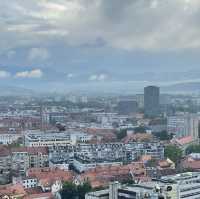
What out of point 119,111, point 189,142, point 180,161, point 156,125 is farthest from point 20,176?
point 119,111

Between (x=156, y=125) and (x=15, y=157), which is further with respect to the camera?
(x=156, y=125)

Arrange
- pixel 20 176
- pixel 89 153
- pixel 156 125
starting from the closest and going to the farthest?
pixel 20 176 < pixel 89 153 < pixel 156 125

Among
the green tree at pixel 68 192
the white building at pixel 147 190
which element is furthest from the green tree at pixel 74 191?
the white building at pixel 147 190

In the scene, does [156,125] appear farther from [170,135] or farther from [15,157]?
[15,157]

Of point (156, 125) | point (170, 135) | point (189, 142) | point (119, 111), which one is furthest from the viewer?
point (119, 111)

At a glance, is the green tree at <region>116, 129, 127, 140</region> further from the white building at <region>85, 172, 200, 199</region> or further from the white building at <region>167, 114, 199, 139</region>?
the white building at <region>85, 172, 200, 199</region>

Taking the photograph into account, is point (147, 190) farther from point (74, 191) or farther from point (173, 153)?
point (173, 153)
